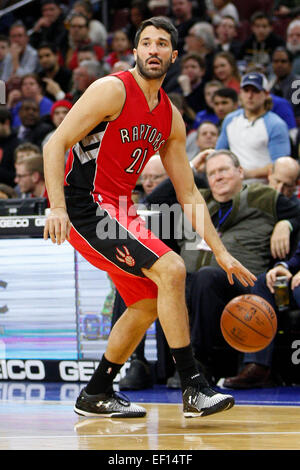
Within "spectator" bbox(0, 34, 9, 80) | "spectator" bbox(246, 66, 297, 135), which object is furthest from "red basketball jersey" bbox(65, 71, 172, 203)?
"spectator" bbox(0, 34, 9, 80)

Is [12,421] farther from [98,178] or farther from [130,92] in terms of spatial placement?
[130,92]

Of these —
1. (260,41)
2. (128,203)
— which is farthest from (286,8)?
(128,203)

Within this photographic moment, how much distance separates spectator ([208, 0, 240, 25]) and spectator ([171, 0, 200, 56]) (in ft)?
1.38

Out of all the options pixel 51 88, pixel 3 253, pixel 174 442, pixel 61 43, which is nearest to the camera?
pixel 174 442

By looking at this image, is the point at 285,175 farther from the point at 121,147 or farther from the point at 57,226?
the point at 57,226

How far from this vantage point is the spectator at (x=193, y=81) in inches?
391

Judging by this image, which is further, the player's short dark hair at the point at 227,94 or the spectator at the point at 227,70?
the spectator at the point at 227,70

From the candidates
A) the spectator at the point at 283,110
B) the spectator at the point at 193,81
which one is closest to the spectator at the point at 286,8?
the spectator at the point at 193,81

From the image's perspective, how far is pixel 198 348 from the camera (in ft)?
18.7

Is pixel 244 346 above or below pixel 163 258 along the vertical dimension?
below

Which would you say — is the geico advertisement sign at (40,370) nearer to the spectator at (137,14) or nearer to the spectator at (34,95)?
the spectator at (34,95)

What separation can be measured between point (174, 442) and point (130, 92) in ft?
5.88

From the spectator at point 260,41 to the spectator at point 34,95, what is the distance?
9.23 ft

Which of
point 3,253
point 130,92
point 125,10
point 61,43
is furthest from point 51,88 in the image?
point 130,92
